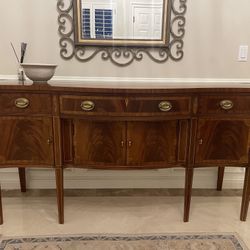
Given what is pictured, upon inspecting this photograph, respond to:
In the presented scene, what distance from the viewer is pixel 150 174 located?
2100 millimetres

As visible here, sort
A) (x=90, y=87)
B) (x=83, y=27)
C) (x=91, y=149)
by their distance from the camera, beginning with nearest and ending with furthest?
1. (x=90, y=87)
2. (x=91, y=149)
3. (x=83, y=27)

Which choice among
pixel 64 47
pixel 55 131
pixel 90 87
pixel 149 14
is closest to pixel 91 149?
pixel 55 131

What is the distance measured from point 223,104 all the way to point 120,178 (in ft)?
3.28

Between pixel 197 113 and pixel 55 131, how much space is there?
0.79m

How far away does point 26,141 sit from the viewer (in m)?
1.48

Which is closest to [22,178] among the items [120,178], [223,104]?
[120,178]

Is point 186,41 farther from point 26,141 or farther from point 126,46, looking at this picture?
point 26,141

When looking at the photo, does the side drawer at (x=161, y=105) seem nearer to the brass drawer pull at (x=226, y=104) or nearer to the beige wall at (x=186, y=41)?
the brass drawer pull at (x=226, y=104)

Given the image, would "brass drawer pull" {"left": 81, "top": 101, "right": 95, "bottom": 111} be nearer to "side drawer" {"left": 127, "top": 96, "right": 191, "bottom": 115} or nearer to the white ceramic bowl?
"side drawer" {"left": 127, "top": 96, "right": 191, "bottom": 115}

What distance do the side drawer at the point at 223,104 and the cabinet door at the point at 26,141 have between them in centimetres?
85

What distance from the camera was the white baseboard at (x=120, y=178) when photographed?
2066 millimetres

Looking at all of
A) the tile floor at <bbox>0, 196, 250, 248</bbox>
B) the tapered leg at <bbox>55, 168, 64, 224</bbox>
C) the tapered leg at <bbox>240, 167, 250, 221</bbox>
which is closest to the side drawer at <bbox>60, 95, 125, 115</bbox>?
the tapered leg at <bbox>55, 168, 64, 224</bbox>

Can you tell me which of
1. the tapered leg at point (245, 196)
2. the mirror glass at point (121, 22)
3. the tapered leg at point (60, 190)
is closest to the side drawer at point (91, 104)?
the tapered leg at point (60, 190)

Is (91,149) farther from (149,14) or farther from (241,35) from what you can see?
(241,35)
